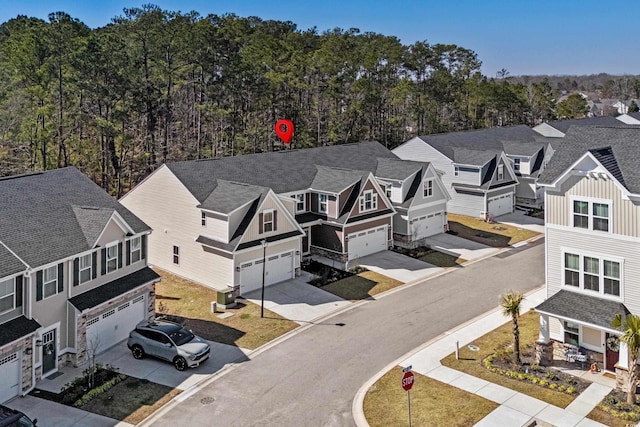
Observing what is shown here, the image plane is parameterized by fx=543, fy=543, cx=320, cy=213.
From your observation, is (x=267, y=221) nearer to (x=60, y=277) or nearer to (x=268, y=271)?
(x=268, y=271)

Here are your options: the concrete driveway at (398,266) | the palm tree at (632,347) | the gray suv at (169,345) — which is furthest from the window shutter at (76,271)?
A: the palm tree at (632,347)

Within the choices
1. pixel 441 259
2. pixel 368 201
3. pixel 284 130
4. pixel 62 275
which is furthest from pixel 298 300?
pixel 284 130

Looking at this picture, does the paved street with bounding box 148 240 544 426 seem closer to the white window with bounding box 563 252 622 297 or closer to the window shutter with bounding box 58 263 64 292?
the white window with bounding box 563 252 622 297

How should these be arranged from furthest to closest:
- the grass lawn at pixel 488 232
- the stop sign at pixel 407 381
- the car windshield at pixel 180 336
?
the grass lawn at pixel 488 232 < the car windshield at pixel 180 336 < the stop sign at pixel 407 381

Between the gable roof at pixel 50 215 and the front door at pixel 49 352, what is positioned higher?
the gable roof at pixel 50 215

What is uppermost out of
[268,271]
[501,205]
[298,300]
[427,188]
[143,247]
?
[427,188]

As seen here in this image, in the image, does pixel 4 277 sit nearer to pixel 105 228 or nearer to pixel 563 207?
pixel 105 228

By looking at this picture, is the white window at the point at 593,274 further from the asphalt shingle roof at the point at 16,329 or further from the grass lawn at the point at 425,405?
the asphalt shingle roof at the point at 16,329
